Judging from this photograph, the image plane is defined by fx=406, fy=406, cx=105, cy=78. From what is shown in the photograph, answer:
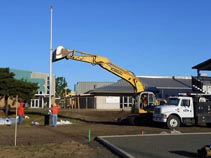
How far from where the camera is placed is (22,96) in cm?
4256

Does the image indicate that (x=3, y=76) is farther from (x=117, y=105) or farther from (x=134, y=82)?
(x=117, y=105)

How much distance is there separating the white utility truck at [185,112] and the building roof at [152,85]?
3411cm

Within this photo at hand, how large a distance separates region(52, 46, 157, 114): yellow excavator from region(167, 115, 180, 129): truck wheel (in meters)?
3.65

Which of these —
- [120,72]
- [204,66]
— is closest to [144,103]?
[120,72]

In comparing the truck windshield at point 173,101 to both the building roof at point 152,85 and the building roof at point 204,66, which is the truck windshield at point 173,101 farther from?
the building roof at point 152,85

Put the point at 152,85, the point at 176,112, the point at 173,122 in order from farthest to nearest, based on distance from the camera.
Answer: the point at 152,85 → the point at 176,112 → the point at 173,122

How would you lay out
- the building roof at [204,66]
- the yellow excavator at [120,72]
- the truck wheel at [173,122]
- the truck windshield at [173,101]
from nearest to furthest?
the truck wheel at [173,122]
the truck windshield at [173,101]
the yellow excavator at [120,72]
the building roof at [204,66]

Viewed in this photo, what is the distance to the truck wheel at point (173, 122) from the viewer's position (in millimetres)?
27922

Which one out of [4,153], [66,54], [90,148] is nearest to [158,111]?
[66,54]

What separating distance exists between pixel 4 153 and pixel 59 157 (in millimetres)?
2197

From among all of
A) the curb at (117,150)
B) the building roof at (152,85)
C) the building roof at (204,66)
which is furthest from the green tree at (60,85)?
the curb at (117,150)

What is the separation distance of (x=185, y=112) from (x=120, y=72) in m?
7.55

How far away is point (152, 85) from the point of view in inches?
2648

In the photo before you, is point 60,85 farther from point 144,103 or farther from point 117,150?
point 117,150
